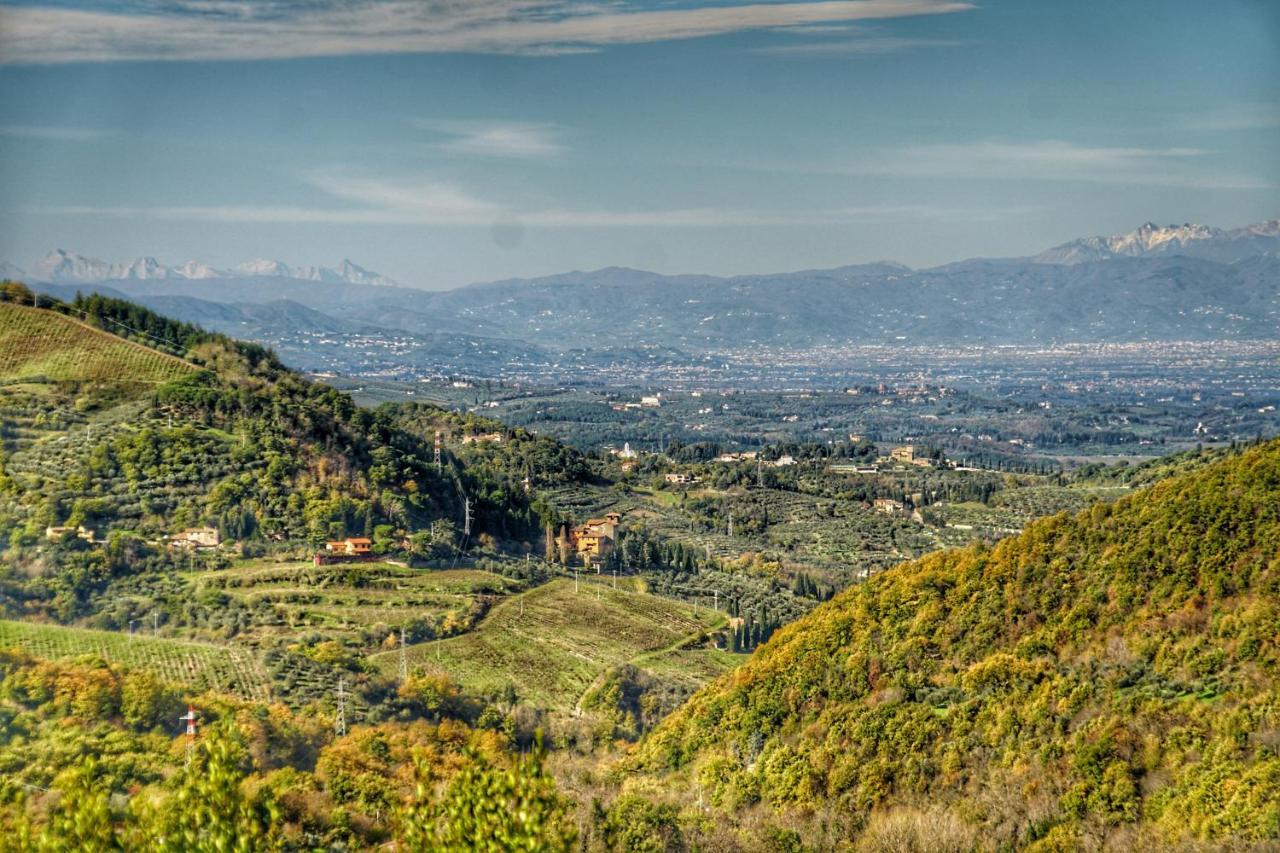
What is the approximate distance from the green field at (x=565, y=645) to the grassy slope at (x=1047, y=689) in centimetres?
457

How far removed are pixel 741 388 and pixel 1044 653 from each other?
140 m

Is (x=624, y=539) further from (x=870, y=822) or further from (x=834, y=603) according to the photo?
(x=870, y=822)

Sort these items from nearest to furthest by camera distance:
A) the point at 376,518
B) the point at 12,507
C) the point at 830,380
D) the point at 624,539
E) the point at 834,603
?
1. the point at 834,603
2. the point at 12,507
3. the point at 376,518
4. the point at 624,539
5. the point at 830,380

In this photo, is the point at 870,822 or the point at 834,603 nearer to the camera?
the point at 870,822

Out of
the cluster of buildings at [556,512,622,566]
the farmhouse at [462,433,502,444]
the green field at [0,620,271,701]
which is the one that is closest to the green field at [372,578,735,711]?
the green field at [0,620,271,701]

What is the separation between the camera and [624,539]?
39.0 m

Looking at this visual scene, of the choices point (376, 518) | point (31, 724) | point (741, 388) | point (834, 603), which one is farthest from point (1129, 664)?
point (741, 388)

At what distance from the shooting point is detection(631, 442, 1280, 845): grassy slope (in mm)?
12141

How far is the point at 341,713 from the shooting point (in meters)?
19.2

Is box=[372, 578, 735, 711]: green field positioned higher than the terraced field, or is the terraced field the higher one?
the terraced field

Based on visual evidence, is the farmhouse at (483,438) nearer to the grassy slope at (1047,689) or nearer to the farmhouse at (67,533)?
the farmhouse at (67,533)

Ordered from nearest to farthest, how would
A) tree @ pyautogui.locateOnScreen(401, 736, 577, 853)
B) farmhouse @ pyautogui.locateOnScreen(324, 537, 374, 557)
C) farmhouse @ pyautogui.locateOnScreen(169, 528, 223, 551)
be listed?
tree @ pyautogui.locateOnScreen(401, 736, 577, 853), farmhouse @ pyautogui.locateOnScreen(169, 528, 223, 551), farmhouse @ pyautogui.locateOnScreen(324, 537, 374, 557)

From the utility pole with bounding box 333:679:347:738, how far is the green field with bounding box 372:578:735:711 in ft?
7.60

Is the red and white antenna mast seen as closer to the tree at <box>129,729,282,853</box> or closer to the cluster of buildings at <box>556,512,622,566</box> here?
the tree at <box>129,729,282,853</box>
